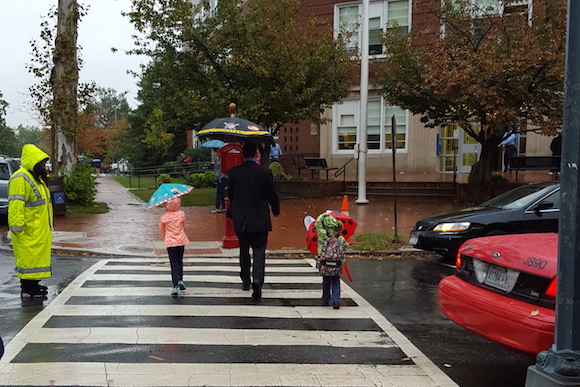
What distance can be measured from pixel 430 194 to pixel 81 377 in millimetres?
16704

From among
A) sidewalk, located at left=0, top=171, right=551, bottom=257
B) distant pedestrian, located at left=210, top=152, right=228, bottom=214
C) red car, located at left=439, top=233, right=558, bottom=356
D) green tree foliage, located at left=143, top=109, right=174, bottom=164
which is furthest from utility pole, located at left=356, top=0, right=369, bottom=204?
green tree foliage, located at left=143, top=109, right=174, bottom=164

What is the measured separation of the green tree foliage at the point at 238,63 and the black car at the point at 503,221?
30.5 ft

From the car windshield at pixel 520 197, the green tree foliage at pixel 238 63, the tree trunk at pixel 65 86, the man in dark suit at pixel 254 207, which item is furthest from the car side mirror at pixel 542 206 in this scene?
the tree trunk at pixel 65 86

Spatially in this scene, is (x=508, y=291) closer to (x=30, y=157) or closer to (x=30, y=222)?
(x=30, y=222)

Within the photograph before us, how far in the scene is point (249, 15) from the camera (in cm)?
1850

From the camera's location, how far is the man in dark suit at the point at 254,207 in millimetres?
6891

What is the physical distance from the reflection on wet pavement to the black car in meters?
2.79

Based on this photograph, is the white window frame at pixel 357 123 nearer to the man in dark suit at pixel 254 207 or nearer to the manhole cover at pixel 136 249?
the manhole cover at pixel 136 249

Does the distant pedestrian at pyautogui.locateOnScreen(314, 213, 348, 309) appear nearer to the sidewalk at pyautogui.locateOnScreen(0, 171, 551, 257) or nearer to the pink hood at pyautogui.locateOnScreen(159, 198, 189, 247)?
the pink hood at pyautogui.locateOnScreen(159, 198, 189, 247)

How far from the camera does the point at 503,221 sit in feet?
30.7

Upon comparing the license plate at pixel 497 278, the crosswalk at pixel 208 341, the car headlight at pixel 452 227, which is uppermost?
the license plate at pixel 497 278

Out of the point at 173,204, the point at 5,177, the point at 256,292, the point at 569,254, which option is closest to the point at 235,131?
the point at 173,204

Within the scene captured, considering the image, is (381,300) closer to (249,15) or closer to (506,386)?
(506,386)

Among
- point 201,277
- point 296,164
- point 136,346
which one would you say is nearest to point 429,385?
point 136,346
